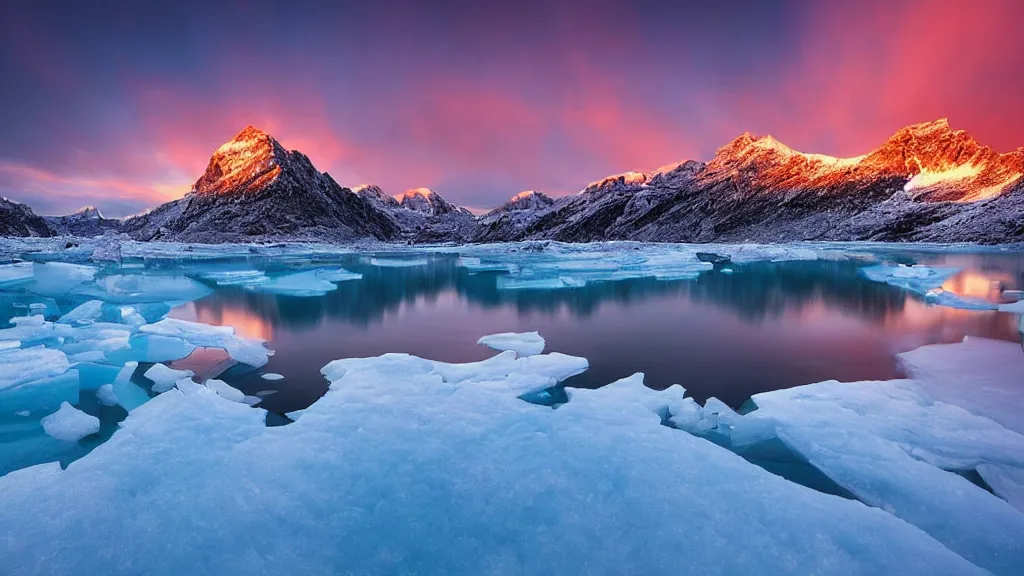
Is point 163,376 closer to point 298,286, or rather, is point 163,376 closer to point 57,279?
point 298,286

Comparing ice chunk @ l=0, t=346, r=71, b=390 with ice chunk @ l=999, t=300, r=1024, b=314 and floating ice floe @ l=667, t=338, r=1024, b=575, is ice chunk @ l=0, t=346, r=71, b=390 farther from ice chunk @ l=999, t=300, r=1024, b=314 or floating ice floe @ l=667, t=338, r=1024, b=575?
ice chunk @ l=999, t=300, r=1024, b=314

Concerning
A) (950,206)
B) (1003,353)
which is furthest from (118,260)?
(950,206)

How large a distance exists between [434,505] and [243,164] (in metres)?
→ 167

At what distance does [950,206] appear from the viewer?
92438 millimetres

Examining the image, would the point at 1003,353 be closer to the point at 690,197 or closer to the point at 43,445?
the point at 43,445

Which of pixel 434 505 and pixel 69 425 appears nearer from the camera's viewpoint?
pixel 434 505

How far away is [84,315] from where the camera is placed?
1130 centimetres

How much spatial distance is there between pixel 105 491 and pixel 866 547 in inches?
226

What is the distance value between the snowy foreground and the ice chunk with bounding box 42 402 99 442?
0.05m

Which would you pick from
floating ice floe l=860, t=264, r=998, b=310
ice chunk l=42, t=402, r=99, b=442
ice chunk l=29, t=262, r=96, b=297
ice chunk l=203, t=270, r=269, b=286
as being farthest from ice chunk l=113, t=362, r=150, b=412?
floating ice floe l=860, t=264, r=998, b=310

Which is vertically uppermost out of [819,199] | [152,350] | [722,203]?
[722,203]

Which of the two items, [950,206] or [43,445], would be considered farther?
[950,206]

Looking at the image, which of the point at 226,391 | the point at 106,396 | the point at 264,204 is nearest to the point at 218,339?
the point at 106,396

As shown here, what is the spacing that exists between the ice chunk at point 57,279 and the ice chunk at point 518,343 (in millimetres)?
17784
